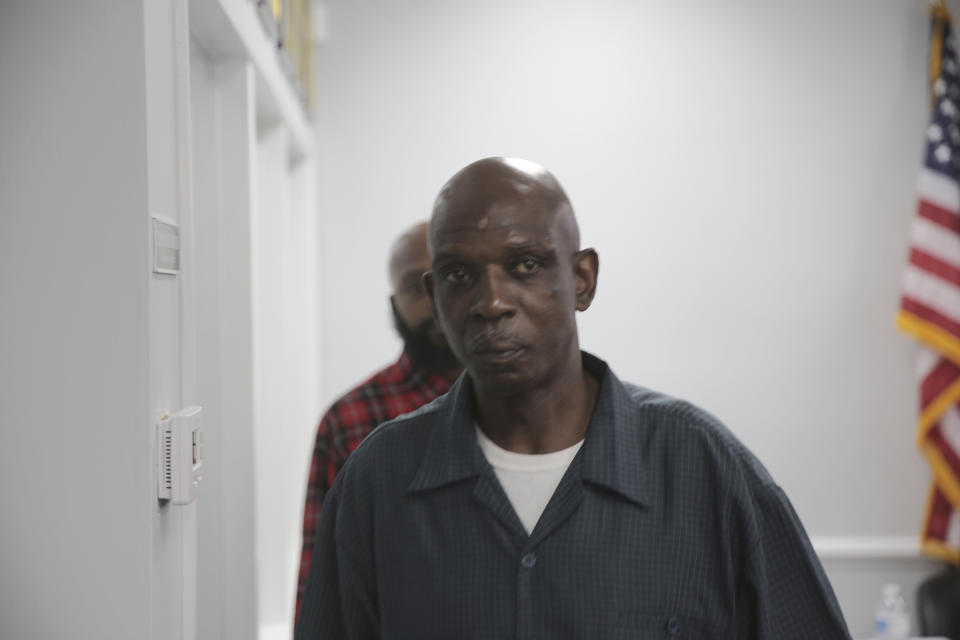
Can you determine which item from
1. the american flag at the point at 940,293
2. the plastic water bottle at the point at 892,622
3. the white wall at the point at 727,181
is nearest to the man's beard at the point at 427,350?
the plastic water bottle at the point at 892,622

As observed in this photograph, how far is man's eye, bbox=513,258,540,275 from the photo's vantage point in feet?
3.60

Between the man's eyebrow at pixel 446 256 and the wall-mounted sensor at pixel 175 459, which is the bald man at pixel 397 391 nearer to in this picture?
the wall-mounted sensor at pixel 175 459

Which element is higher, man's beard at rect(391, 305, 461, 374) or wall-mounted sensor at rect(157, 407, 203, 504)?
man's beard at rect(391, 305, 461, 374)

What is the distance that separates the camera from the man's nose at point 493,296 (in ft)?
3.51

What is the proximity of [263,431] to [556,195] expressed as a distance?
1.98 m

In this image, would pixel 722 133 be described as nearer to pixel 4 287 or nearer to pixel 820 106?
pixel 820 106

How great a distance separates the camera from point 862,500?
3939 mm

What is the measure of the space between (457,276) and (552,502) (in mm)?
283

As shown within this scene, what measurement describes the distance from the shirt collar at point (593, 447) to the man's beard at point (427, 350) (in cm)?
81

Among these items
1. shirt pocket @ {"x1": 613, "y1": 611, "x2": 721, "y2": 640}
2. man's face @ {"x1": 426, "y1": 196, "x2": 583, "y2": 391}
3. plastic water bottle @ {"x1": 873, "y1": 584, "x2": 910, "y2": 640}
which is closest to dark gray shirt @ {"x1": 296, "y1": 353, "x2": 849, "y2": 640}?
shirt pocket @ {"x1": 613, "y1": 611, "x2": 721, "y2": 640}

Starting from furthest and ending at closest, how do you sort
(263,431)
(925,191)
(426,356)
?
A: (925,191) < (263,431) < (426,356)

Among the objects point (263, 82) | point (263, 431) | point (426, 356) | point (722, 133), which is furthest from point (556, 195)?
point (722, 133)

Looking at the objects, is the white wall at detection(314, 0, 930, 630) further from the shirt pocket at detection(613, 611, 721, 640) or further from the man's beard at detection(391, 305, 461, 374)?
the shirt pocket at detection(613, 611, 721, 640)

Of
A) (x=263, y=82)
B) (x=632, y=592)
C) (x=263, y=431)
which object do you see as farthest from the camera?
(x=263, y=431)
